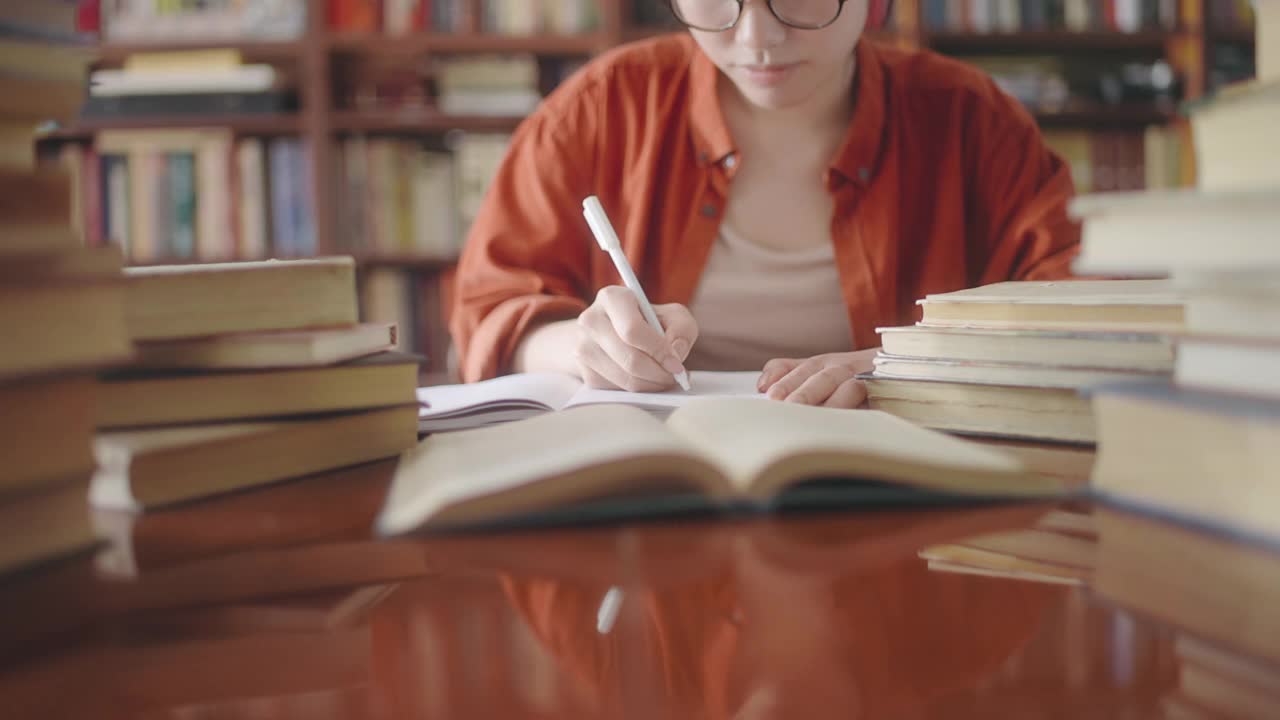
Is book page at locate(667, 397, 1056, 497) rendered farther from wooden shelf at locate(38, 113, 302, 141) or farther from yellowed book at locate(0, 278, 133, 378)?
wooden shelf at locate(38, 113, 302, 141)

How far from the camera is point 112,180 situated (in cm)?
278

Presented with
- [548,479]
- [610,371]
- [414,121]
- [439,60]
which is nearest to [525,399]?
[610,371]

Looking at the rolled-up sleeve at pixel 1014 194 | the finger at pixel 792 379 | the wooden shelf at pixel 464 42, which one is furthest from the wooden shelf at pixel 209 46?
the finger at pixel 792 379

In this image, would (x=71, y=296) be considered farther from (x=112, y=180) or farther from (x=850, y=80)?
(x=112, y=180)

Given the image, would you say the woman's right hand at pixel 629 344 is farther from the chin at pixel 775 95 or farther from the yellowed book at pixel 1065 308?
the chin at pixel 775 95

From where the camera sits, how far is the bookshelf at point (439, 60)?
271 centimetres

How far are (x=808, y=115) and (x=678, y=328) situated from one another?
651mm

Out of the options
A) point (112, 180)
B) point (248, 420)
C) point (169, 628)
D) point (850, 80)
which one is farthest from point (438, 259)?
point (169, 628)

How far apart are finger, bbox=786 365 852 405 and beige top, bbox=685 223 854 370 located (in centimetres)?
58

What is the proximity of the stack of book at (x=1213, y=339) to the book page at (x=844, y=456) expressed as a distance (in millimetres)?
53

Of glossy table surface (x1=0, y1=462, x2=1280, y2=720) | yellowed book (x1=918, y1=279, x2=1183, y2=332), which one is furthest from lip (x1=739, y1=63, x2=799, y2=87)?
glossy table surface (x1=0, y1=462, x2=1280, y2=720)

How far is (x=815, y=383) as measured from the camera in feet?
2.64

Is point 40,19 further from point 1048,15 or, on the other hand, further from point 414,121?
point 1048,15

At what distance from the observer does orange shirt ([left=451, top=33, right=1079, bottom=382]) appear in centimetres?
141
